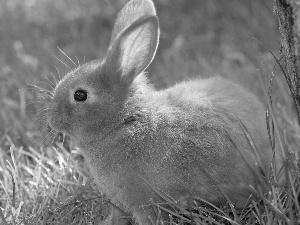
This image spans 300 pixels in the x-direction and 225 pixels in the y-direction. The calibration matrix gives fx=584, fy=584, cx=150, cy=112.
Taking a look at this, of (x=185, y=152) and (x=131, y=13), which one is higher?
(x=131, y=13)

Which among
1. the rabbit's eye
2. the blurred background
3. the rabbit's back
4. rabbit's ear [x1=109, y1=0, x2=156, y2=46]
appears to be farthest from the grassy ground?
rabbit's ear [x1=109, y1=0, x2=156, y2=46]

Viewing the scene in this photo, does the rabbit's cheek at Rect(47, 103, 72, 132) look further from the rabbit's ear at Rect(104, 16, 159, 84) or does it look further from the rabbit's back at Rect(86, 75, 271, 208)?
the rabbit's ear at Rect(104, 16, 159, 84)

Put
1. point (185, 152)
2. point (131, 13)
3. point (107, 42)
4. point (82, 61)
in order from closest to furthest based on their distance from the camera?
point (185, 152) → point (131, 13) → point (82, 61) → point (107, 42)

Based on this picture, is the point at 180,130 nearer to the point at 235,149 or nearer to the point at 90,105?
the point at 235,149

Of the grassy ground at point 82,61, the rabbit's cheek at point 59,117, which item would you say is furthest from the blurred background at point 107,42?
the rabbit's cheek at point 59,117

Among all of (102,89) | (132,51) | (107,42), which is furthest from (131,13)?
(107,42)

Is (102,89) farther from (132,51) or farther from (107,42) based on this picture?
(107,42)

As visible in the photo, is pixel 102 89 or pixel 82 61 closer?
pixel 102 89

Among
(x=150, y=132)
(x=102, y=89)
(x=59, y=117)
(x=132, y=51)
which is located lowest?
(x=59, y=117)
